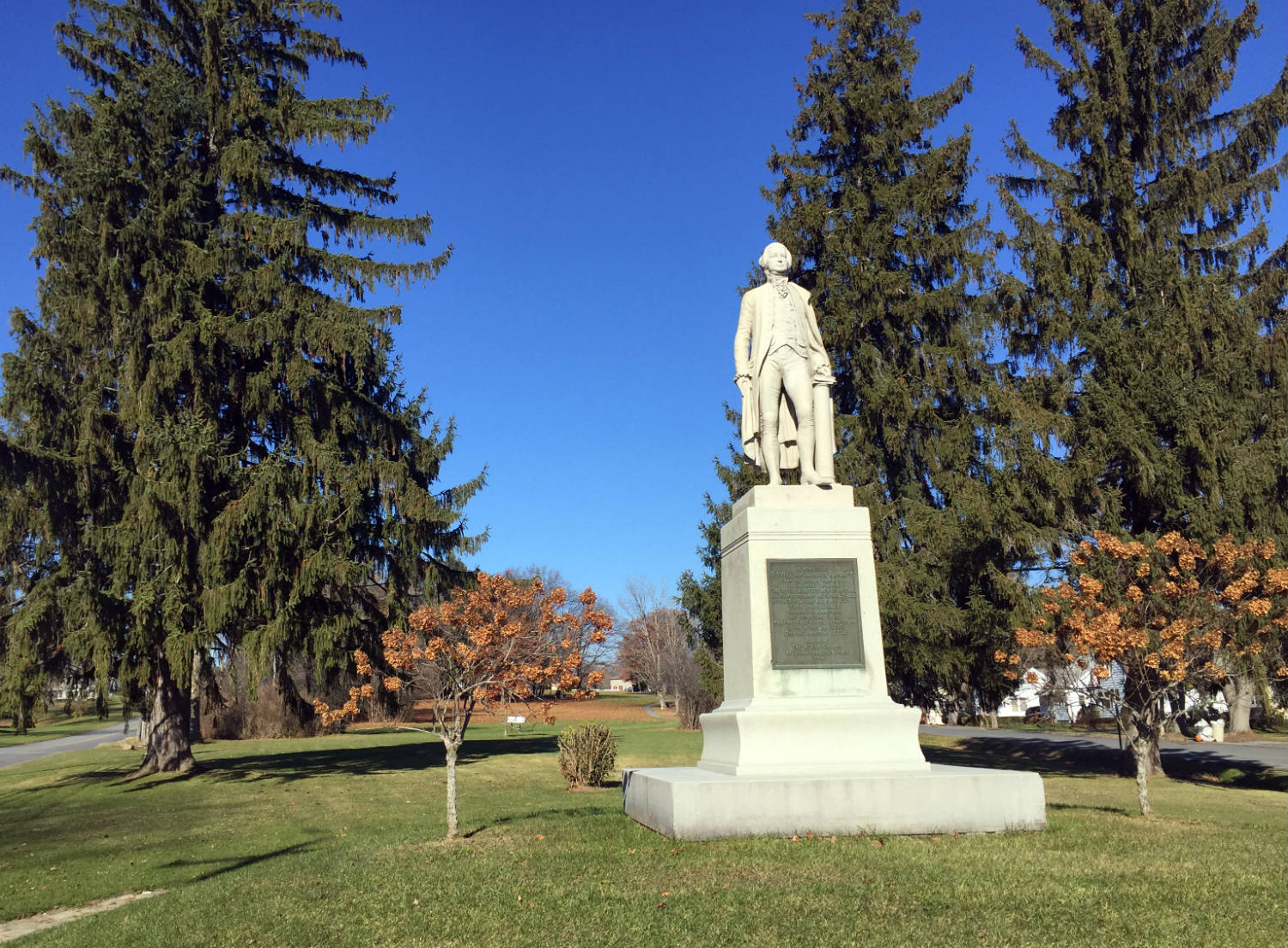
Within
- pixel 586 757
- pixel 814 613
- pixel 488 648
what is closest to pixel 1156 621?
pixel 814 613

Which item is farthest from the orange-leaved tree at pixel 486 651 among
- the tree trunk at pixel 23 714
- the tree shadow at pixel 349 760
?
the tree shadow at pixel 349 760

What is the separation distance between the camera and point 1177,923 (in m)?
4.91

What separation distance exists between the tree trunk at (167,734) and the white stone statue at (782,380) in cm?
1563

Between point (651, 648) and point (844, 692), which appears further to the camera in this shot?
point (651, 648)

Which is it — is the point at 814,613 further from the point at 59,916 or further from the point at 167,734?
the point at 167,734

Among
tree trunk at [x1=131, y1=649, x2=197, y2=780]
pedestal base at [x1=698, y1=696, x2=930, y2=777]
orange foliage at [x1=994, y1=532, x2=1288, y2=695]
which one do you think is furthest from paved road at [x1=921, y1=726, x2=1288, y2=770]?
tree trunk at [x1=131, y1=649, x2=197, y2=780]

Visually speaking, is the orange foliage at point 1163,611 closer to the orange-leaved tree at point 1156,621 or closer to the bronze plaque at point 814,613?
the orange-leaved tree at point 1156,621

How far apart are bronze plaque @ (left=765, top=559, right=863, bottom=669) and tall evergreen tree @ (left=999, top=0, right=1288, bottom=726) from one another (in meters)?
12.2

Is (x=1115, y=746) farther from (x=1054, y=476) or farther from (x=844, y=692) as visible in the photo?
(x=844, y=692)

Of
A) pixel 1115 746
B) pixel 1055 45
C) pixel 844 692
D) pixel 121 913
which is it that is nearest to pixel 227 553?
pixel 121 913

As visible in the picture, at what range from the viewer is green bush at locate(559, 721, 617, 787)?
58.0 feet

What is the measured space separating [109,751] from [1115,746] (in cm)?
3316

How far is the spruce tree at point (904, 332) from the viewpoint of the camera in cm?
2069

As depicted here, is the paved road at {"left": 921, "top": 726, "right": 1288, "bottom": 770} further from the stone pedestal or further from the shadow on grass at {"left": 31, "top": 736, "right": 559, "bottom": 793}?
the stone pedestal
